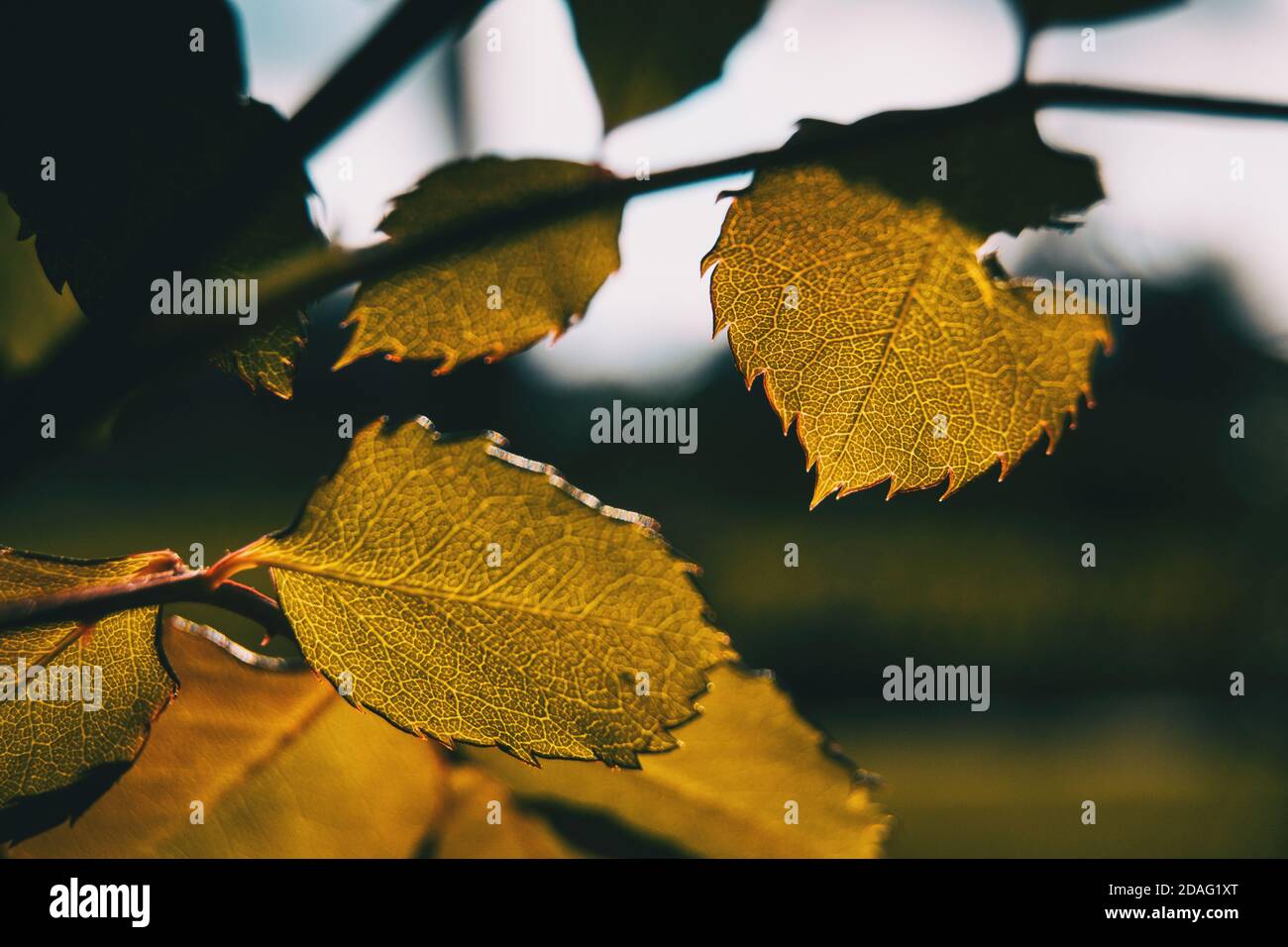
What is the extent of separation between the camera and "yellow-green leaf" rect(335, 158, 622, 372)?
220mm

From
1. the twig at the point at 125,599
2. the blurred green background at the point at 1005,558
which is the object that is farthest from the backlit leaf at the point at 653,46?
the blurred green background at the point at 1005,558

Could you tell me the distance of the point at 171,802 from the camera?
10.4 inches

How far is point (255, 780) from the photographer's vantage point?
10.6 inches

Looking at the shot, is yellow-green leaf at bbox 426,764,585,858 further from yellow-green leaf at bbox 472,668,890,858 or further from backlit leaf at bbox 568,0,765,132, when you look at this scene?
backlit leaf at bbox 568,0,765,132

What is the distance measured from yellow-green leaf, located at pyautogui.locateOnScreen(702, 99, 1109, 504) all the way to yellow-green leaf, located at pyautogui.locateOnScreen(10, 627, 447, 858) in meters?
0.16

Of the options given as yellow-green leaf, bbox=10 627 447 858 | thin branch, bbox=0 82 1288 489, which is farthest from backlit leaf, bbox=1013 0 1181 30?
yellow-green leaf, bbox=10 627 447 858

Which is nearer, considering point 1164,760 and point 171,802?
point 171,802

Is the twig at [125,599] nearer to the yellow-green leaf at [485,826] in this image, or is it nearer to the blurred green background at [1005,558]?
the yellow-green leaf at [485,826]

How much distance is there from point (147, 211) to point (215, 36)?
0.04 meters

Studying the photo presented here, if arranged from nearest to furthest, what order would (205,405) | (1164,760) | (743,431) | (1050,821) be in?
(1050,821) < (205,405) < (1164,760) < (743,431)

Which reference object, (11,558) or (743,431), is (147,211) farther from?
(743,431)

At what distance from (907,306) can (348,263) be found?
0.43ft

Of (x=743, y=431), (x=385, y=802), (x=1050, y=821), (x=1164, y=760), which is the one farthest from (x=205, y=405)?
(x=1164, y=760)

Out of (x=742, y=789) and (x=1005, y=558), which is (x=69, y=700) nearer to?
(x=742, y=789)
